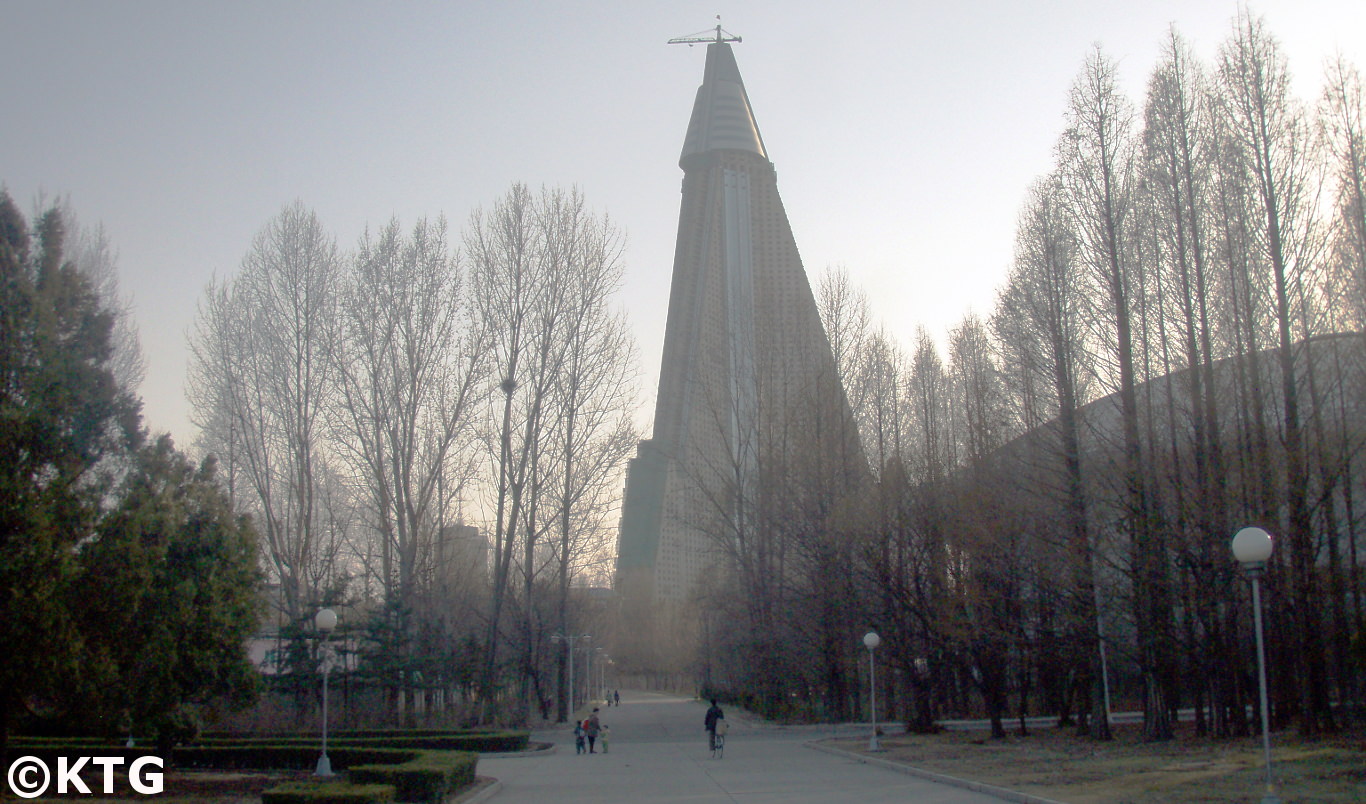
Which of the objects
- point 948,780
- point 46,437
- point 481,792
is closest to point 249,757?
point 481,792

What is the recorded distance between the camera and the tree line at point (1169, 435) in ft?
58.6

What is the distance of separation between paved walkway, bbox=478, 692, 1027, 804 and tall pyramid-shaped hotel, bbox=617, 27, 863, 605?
8219mm

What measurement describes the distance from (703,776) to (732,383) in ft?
66.4

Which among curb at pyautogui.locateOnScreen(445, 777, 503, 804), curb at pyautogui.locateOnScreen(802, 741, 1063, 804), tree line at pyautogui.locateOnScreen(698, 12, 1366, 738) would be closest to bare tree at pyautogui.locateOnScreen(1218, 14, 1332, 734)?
tree line at pyautogui.locateOnScreen(698, 12, 1366, 738)

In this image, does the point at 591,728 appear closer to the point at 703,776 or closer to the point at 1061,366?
the point at 703,776

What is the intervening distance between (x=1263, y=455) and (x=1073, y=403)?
3.81 meters

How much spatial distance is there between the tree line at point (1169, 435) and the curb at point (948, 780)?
4.19m

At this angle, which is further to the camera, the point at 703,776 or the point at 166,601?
the point at 703,776

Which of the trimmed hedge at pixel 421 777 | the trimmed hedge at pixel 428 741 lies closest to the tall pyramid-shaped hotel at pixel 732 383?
the trimmed hedge at pixel 428 741

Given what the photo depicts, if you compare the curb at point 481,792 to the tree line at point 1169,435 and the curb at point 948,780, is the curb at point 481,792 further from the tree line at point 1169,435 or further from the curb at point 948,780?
the tree line at point 1169,435

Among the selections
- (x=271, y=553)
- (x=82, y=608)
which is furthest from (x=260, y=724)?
(x=82, y=608)

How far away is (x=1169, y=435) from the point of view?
2161 cm

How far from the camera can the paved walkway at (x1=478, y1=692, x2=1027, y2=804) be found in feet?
42.5

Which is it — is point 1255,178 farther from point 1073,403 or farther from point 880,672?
point 880,672
